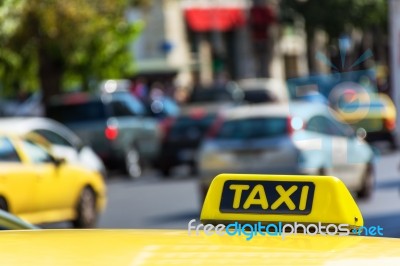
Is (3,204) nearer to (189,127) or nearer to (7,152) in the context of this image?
(7,152)

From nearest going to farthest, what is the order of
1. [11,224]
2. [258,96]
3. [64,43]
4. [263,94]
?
[11,224], [64,43], [258,96], [263,94]

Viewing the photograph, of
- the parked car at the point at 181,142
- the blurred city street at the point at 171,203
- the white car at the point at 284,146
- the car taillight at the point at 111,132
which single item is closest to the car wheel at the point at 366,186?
the white car at the point at 284,146

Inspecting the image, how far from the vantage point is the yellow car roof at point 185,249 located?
328 cm

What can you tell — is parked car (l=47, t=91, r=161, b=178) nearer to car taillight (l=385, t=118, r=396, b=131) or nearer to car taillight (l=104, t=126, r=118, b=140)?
car taillight (l=104, t=126, r=118, b=140)

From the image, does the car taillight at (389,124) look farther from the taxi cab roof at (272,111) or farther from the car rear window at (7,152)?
the car rear window at (7,152)

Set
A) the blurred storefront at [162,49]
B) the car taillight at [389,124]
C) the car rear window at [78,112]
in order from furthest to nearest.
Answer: the blurred storefront at [162,49], the car taillight at [389,124], the car rear window at [78,112]

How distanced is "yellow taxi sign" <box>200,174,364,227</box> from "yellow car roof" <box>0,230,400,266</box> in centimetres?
21

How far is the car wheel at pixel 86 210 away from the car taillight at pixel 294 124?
8.71 feet

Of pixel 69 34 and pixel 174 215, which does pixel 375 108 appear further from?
pixel 174 215

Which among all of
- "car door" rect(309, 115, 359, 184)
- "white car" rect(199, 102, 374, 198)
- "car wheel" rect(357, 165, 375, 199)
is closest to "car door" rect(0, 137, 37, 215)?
"white car" rect(199, 102, 374, 198)

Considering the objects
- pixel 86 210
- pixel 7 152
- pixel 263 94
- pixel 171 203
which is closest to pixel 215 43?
pixel 263 94

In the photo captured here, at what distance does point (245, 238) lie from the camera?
3730mm

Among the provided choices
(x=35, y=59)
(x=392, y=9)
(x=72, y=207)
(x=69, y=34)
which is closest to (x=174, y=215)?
(x=72, y=207)

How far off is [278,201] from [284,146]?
14427 mm
